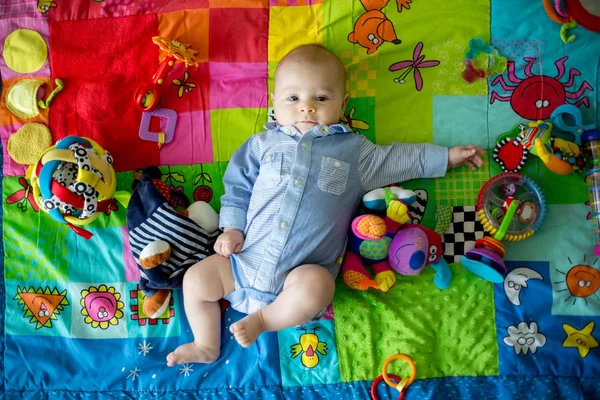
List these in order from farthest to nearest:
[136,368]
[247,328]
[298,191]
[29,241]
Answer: [29,241]
[136,368]
[298,191]
[247,328]

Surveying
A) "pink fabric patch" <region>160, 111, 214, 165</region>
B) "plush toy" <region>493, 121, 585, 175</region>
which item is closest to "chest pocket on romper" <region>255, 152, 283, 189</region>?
"pink fabric patch" <region>160, 111, 214, 165</region>

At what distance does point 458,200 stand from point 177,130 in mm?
930

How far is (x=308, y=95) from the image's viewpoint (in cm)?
154

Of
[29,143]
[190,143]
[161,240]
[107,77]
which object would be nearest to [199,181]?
[190,143]

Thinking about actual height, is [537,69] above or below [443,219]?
above

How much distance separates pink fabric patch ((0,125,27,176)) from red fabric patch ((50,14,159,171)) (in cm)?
15

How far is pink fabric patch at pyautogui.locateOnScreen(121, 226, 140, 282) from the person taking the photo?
1646 mm

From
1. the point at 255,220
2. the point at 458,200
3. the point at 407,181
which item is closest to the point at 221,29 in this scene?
the point at 255,220

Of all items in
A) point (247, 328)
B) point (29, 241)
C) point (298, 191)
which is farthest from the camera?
point (29, 241)

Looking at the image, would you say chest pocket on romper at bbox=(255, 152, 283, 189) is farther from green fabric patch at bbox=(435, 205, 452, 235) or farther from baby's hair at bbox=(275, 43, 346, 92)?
green fabric patch at bbox=(435, 205, 452, 235)

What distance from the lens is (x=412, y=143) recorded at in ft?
5.29

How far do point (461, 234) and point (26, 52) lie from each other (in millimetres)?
1561

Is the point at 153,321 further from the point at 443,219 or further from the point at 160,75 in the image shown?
the point at 443,219

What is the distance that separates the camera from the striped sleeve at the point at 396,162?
5.09ft
